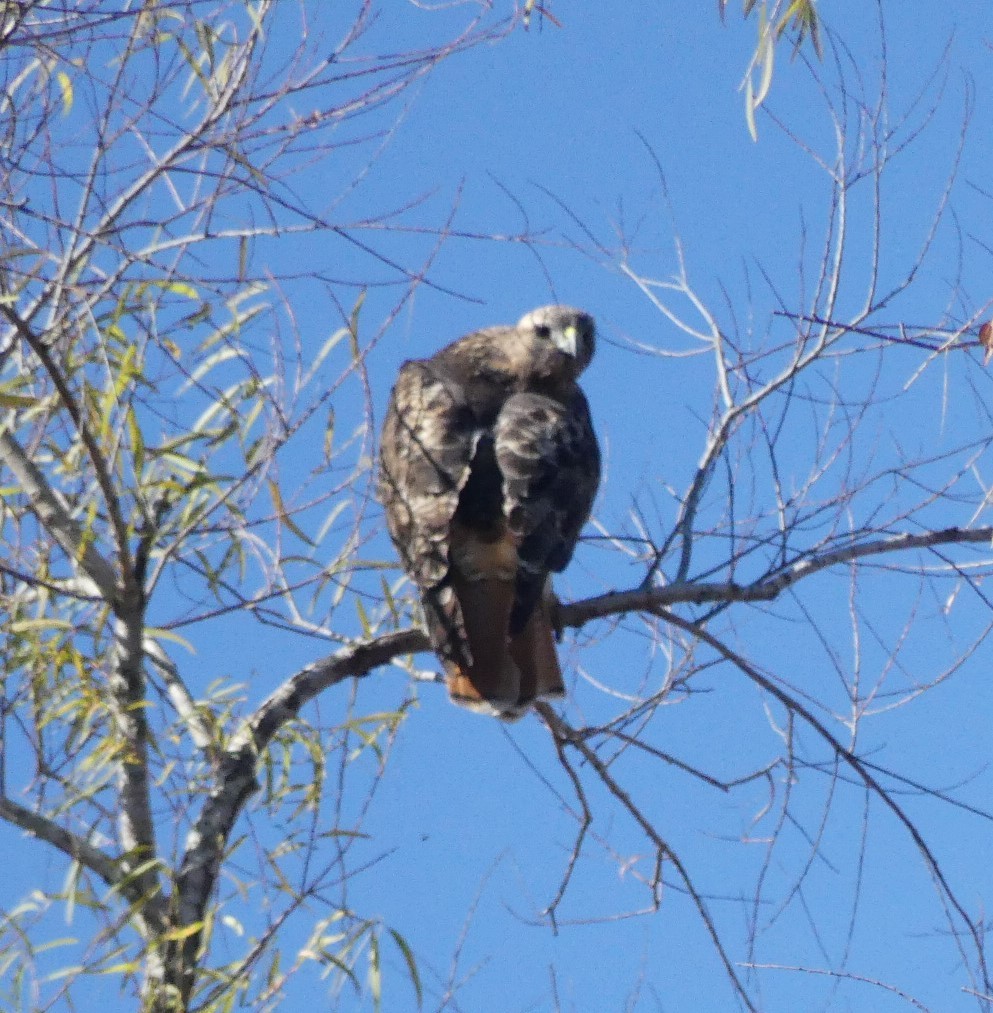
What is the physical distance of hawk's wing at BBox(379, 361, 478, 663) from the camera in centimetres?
337

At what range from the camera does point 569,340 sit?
443cm

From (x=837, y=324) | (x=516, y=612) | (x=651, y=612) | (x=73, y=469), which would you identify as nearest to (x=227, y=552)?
(x=73, y=469)

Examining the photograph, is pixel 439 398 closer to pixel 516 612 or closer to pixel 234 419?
pixel 516 612

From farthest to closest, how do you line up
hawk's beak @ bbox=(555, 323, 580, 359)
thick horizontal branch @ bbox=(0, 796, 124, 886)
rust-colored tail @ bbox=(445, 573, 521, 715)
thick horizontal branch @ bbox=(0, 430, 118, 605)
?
hawk's beak @ bbox=(555, 323, 580, 359) < rust-colored tail @ bbox=(445, 573, 521, 715) < thick horizontal branch @ bbox=(0, 430, 118, 605) < thick horizontal branch @ bbox=(0, 796, 124, 886)

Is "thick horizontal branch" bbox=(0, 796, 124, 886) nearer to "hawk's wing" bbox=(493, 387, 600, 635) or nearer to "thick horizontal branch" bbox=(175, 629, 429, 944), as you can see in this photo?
Result: "thick horizontal branch" bbox=(175, 629, 429, 944)

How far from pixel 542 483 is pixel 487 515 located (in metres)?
0.14

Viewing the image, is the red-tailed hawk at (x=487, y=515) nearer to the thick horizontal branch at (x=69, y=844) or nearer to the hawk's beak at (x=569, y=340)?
the hawk's beak at (x=569, y=340)

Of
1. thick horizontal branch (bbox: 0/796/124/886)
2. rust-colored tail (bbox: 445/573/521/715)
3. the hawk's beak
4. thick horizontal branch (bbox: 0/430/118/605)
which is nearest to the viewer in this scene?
thick horizontal branch (bbox: 0/796/124/886)

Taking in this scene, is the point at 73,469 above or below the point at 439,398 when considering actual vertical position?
below

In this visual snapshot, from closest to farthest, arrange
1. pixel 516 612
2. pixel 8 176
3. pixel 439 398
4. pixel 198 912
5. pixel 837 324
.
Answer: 1. pixel 8 176
2. pixel 198 912
3. pixel 837 324
4. pixel 516 612
5. pixel 439 398

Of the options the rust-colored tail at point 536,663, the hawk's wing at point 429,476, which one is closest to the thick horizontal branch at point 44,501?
the hawk's wing at point 429,476

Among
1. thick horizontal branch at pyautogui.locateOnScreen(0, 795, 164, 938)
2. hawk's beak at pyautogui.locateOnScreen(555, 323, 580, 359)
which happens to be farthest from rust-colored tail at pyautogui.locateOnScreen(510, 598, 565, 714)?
hawk's beak at pyautogui.locateOnScreen(555, 323, 580, 359)

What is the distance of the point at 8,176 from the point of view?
2629 mm

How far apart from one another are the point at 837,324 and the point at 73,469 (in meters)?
1.54
